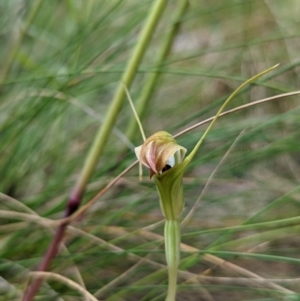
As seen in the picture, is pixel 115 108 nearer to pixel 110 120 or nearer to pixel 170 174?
pixel 110 120

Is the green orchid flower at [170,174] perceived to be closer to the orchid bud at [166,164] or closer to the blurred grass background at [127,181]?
the orchid bud at [166,164]

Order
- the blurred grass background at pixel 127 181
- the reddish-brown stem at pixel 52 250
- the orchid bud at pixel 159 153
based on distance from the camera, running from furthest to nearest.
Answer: the blurred grass background at pixel 127 181 < the reddish-brown stem at pixel 52 250 < the orchid bud at pixel 159 153

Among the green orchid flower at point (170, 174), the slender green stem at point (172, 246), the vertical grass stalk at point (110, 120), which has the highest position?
the vertical grass stalk at point (110, 120)

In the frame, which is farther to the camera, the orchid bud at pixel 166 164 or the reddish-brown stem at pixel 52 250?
the reddish-brown stem at pixel 52 250

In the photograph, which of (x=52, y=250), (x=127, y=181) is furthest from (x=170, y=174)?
(x=127, y=181)

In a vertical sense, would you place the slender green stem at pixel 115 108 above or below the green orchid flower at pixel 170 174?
above

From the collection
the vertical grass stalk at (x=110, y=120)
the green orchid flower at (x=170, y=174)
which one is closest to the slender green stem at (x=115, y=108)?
the vertical grass stalk at (x=110, y=120)

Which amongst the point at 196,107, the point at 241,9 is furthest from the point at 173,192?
the point at 241,9

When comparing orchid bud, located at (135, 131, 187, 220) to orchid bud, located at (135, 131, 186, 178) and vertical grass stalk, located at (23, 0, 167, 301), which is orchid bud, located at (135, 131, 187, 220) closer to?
orchid bud, located at (135, 131, 186, 178)
